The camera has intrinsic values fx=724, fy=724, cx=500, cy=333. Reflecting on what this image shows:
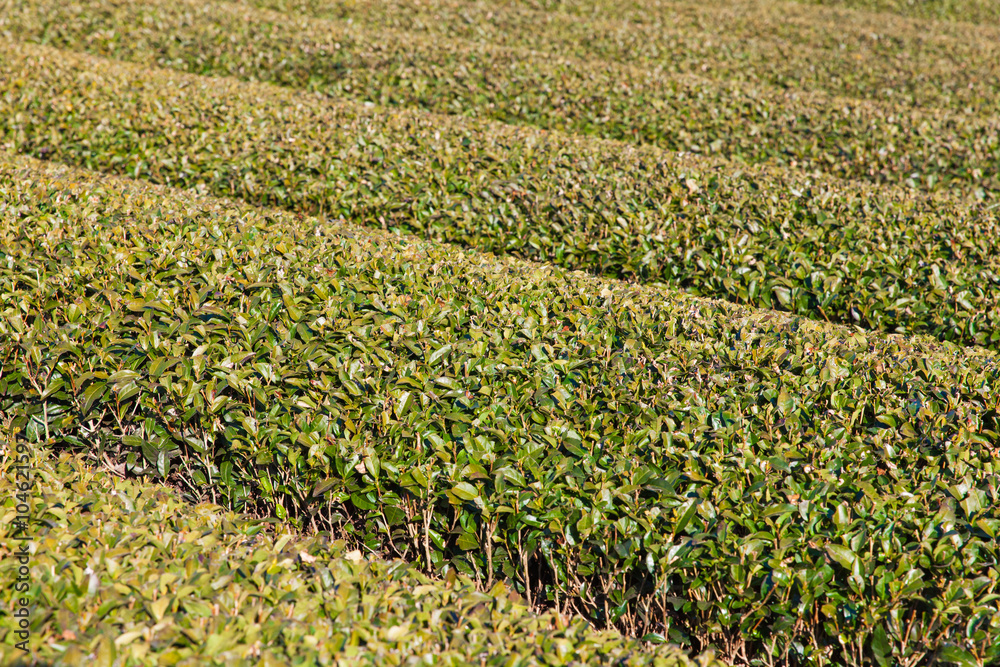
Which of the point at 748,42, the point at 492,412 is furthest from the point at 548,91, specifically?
the point at 492,412

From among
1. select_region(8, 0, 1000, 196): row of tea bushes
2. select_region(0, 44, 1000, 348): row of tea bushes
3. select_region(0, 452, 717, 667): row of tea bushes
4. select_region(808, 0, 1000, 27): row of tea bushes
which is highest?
select_region(808, 0, 1000, 27): row of tea bushes

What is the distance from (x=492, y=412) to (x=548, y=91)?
19.9ft

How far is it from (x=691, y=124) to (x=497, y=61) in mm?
2594

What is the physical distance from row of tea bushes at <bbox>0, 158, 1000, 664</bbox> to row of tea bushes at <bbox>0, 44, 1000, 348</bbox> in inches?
48.7

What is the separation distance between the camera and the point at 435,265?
3957 mm

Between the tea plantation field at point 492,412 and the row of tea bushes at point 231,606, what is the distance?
11 millimetres

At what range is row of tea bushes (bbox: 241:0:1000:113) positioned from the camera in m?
9.80

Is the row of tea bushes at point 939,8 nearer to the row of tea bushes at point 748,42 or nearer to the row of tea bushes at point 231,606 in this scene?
the row of tea bushes at point 748,42

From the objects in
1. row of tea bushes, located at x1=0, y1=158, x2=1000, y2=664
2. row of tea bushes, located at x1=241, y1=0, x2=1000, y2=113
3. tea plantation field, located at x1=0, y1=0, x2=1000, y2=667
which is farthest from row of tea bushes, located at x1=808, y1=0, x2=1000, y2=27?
row of tea bushes, located at x1=0, y1=158, x2=1000, y2=664

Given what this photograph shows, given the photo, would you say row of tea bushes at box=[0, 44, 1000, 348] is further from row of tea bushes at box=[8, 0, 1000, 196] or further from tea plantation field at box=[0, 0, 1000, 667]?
row of tea bushes at box=[8, 0, 1000, 196]

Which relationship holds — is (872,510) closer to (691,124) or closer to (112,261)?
(112,261)

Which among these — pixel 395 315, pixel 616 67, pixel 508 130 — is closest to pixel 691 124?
pixel 616 67

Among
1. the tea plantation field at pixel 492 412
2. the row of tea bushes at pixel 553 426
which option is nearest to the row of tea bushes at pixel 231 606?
the tea plantation field at pixel 492 412

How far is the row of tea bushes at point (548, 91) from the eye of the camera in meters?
7.19
